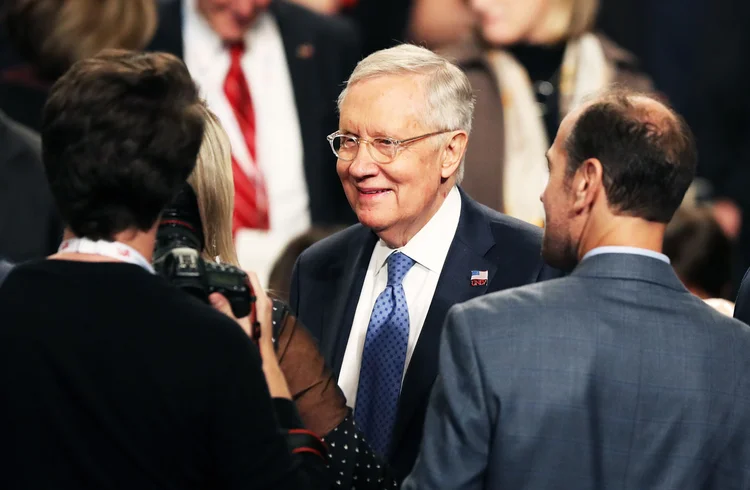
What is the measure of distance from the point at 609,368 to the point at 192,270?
0.76 m

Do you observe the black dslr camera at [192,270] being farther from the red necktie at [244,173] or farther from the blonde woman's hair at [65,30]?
the red necktie at [244,173]

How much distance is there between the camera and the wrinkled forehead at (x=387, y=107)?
2779 mm

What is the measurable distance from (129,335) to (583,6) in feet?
11.4

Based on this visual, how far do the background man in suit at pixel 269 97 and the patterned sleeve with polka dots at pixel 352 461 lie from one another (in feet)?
8.44

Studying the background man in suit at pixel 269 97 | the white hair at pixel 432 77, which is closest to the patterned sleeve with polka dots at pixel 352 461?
the white hair at pixel 432 77

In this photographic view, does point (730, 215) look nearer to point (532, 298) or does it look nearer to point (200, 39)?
point (200, 39)

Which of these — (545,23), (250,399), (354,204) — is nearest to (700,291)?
(545,23)

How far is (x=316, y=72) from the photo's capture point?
16.5 feet

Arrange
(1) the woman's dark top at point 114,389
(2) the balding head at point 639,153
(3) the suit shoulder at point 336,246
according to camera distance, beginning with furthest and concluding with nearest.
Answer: (3) the suit shoulder at point 336,246 < (2) the balding head at point 639,153 < (1) the woman's dark top at point 114,389

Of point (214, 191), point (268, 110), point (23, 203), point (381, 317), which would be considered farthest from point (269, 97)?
point (214, 191)

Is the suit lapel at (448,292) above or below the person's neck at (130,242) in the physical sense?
below

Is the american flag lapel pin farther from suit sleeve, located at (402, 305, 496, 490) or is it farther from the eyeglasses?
suit sleeve, located at (402, 305, 496, 490)

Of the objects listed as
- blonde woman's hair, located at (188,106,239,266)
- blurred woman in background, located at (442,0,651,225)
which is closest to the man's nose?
blonde woman's hair, located at (188,106,239,266)

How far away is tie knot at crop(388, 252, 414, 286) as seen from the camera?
282 cm
